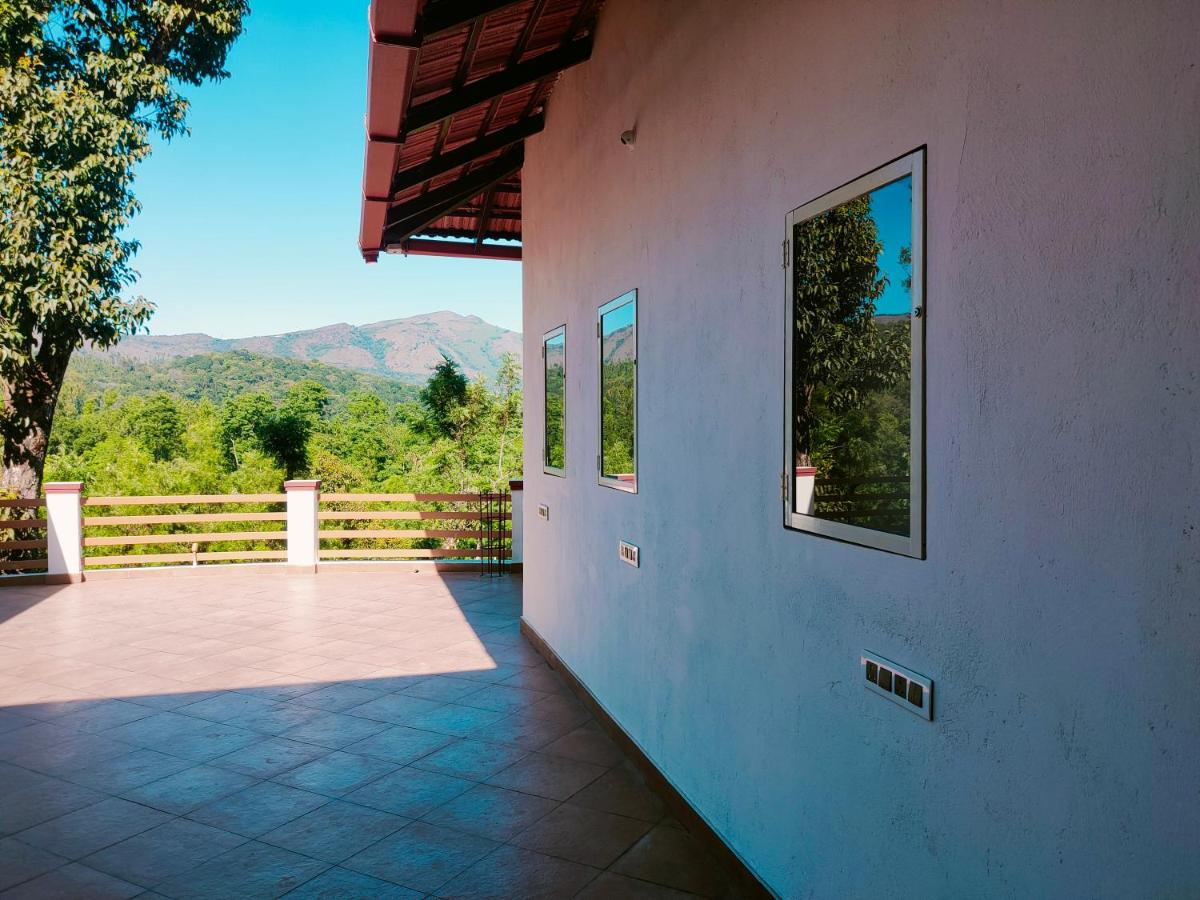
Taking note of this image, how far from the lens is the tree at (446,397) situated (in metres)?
24.0

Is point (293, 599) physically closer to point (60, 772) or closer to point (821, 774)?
point (60, 772)

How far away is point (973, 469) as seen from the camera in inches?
67.0

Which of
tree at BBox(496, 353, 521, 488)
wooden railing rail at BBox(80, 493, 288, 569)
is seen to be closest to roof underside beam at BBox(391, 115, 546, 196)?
wooden railing rail at BBox(80, 493, 288, 569)

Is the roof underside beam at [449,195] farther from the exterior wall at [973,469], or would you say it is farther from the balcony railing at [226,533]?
the exterior wall at [973,469]

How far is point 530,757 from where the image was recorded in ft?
13.5

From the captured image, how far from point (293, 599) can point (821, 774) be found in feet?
23.8

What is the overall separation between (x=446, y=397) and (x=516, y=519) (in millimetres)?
14665

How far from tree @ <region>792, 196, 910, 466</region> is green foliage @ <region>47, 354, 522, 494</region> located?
20.0m

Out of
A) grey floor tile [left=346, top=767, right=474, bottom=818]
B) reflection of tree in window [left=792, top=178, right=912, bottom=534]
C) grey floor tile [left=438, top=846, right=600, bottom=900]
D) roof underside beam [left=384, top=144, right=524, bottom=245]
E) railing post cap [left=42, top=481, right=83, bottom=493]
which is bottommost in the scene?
grey floor tile [left=346, top=767, right=474, bottom=818]

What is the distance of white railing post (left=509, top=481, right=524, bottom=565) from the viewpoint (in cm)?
987

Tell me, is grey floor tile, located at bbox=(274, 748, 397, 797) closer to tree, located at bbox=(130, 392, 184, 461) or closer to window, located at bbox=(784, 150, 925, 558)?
window, located at bbox=(784, 150, 925, 558)

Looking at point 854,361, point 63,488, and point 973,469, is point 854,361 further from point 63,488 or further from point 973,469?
point 63,488

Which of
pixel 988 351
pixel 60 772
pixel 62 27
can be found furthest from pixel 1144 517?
pixel 62 27

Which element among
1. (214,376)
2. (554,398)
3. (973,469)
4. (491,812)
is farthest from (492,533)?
(214,376)
